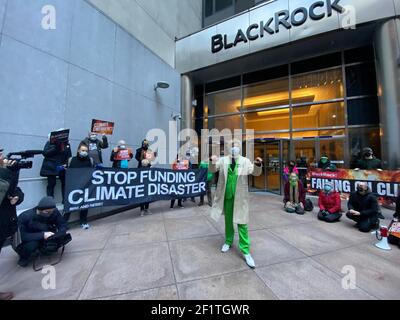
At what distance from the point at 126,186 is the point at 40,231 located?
6.97ft

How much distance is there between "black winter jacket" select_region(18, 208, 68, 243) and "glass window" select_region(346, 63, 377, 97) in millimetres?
10833

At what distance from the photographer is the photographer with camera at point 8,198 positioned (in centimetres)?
225

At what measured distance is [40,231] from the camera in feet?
9.42

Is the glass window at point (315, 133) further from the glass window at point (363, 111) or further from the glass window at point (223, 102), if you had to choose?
the glass window at point (223, 102)

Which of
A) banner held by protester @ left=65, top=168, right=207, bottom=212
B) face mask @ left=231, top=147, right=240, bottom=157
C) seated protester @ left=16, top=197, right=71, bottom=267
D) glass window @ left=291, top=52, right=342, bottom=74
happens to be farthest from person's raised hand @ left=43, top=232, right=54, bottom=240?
glass window @ left=291, top=52, right=342, bottom=74

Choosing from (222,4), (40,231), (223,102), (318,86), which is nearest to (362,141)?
(318,86)

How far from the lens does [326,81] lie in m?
8.77

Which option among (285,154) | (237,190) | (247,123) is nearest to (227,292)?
(237,190)

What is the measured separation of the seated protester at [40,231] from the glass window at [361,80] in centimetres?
1084

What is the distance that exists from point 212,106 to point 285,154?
16.4ft

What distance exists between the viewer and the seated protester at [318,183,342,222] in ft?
15.8

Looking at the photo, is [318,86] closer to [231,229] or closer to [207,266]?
[231,229]

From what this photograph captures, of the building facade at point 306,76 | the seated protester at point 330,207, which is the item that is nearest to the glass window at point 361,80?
the building facade at point 306,76
